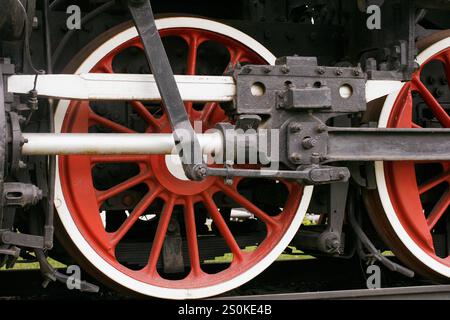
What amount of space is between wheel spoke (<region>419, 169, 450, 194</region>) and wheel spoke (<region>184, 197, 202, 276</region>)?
3.18 ft

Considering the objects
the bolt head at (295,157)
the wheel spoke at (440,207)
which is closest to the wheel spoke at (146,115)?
the bolt head at (295,157)

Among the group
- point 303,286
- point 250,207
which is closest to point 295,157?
point 250,207

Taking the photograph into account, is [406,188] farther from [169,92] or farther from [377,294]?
[169,92]

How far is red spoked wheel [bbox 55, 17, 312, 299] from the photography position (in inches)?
100

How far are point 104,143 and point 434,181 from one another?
1.47m

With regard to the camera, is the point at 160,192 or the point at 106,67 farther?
the point at 160,192

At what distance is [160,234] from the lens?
2682mm

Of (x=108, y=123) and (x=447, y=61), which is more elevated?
(x=447, y=61)

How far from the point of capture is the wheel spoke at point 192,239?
8.84ft
